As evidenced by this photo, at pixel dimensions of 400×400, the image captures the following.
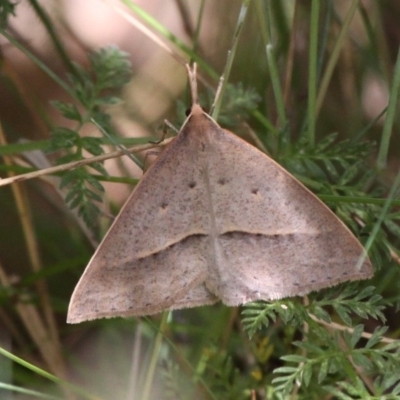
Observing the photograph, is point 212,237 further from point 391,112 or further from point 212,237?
point 391,112

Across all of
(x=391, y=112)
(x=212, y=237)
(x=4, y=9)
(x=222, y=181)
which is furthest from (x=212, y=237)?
(x=4, y=9)

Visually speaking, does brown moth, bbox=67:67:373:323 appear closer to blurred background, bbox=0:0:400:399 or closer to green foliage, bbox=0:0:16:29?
blurred background, bbox=0:0:400:399

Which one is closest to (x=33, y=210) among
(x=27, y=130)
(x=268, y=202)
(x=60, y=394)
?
(x=27, y=130)

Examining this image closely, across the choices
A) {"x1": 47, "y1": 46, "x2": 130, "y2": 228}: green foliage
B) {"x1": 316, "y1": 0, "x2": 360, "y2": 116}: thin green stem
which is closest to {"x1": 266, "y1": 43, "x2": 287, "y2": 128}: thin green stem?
{"x1": 316, "y1": 0, "x2": 360, "y2": 116}: thin green stem

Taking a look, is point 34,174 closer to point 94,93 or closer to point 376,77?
point 94,93

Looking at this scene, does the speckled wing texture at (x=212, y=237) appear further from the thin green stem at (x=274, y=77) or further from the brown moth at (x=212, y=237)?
the thin green stem at (x=274, y=77)

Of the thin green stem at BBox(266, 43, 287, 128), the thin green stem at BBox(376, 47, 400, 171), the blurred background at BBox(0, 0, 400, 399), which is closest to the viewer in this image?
the thin green stem at BBox(376, 47, 400, 171)

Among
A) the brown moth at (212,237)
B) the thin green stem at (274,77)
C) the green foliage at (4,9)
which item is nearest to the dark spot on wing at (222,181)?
the brown moth at (212,237)

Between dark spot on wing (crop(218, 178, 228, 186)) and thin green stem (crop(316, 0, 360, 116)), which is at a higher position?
thin green stem (crop(316, 0, 360, 116))
